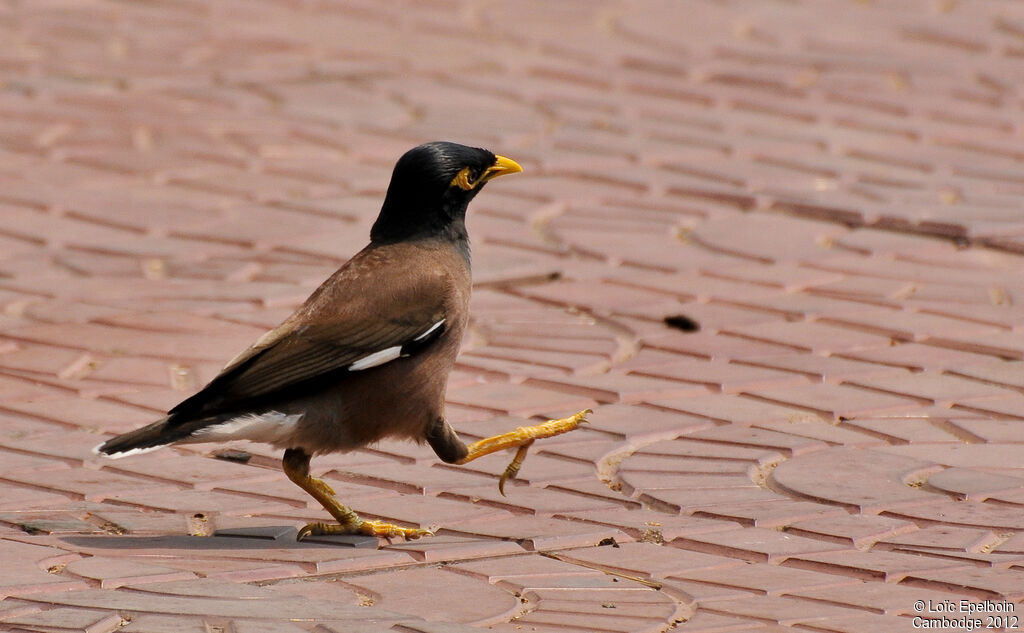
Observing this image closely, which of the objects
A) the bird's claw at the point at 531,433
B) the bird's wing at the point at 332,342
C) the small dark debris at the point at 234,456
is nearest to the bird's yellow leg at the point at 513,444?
the bird's claw at the point at 531,433

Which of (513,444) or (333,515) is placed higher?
(513,444)

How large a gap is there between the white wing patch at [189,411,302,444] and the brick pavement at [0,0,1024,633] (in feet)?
0.77

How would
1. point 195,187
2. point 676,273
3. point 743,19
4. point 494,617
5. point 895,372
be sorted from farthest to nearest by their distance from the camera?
point 743,19 → point 195,187 → point 676,273 → point 895,372 → point 494,617

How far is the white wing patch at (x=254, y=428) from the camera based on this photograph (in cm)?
409

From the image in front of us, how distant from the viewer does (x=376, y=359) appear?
427 centimetres

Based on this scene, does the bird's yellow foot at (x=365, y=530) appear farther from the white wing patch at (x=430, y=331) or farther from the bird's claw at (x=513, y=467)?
the white wing patch at (x=430, y=331)

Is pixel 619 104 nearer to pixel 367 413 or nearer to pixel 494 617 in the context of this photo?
pixel 367 413

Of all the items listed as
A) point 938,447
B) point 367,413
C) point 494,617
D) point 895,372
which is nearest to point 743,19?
point 895,372

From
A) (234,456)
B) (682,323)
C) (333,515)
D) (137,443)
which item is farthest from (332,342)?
(682,323)

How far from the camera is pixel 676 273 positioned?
260 inches

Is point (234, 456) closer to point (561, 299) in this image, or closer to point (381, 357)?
point (381, 357)

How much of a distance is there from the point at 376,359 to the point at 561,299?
6.97 ft

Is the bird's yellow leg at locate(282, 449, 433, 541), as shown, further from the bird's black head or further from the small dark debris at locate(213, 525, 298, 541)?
the bird's black head

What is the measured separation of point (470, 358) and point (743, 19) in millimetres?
6193
